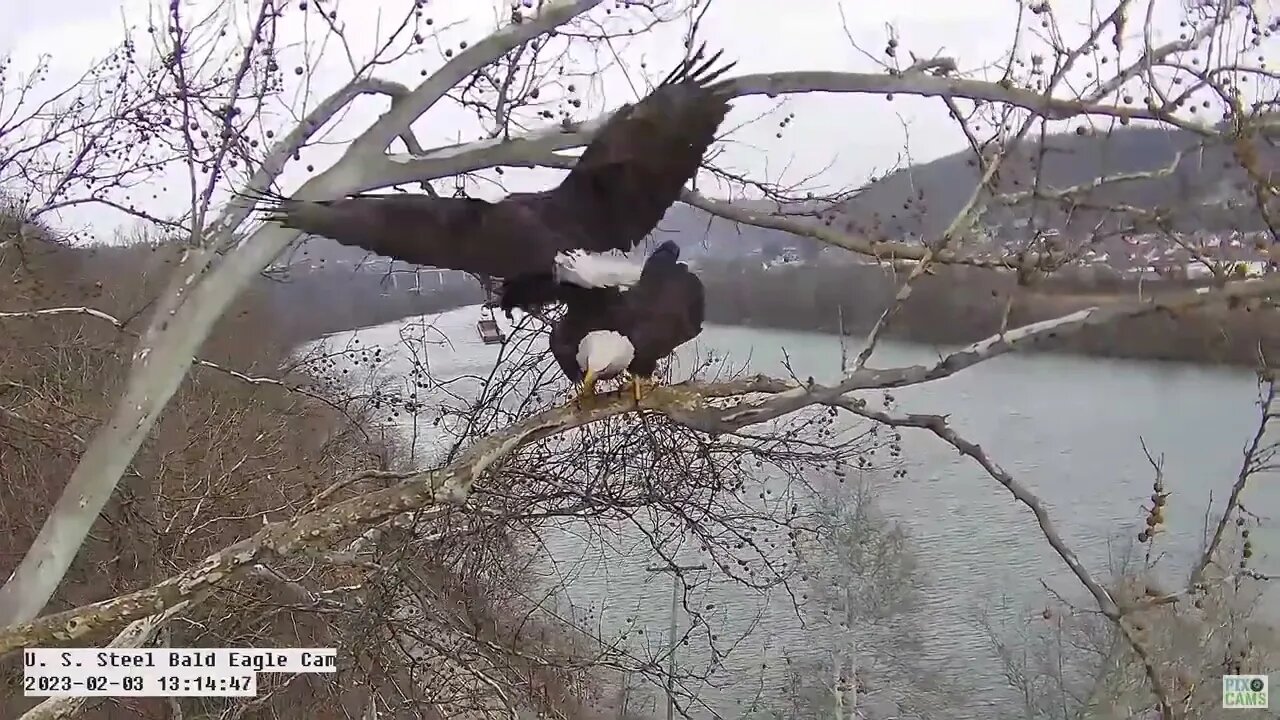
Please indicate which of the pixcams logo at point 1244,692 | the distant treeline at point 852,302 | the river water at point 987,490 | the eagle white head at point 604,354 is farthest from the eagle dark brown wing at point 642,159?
the pixcams logo at point 1244,692

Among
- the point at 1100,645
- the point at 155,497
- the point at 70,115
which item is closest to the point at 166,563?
the point at 155,497

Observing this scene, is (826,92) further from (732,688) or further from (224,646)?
(224,646)

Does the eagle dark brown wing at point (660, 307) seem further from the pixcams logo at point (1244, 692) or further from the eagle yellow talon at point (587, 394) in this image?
the pixcams logo at point (1244, 692)

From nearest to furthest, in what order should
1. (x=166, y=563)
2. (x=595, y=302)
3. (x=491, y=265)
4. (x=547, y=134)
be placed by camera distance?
(x=491, y=265)
(x=595, y=302)
(x=547, y=134)
(x=166, y=563)

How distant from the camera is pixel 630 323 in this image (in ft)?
3.17

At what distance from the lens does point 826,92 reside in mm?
1347

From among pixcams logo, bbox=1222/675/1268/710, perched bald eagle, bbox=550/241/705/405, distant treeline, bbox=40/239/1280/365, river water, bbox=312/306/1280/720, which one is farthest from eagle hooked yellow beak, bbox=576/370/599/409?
pixcams logo, bbox=1222/675/1268/710

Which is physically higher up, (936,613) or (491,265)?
(491,265)

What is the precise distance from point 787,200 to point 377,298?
69 centimetres

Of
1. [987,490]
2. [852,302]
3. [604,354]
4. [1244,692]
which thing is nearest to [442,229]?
[604,354]

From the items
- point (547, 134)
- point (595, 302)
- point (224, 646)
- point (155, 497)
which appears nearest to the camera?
point (595, 302)

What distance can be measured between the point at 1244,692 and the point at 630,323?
122 centimetres

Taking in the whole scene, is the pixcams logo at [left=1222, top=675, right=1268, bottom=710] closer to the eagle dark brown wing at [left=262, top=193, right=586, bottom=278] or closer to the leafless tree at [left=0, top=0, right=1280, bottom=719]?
the leafless tree at [left=0, top=0, right=1280, bottom=719]

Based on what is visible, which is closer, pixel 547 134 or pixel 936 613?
pixel 547 134
